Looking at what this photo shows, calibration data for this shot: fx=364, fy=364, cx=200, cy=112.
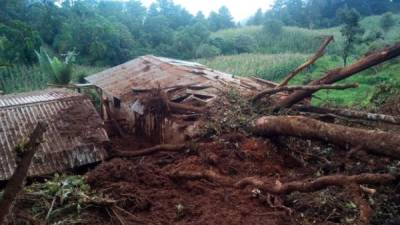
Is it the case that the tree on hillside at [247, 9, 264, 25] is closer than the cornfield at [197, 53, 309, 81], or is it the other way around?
the cornfield at [197, 53, 309, 81]

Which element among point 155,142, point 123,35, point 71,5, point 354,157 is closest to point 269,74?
point 123,35

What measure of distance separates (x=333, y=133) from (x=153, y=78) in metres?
7.62

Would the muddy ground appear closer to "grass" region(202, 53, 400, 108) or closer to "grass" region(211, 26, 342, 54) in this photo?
"grass" region(202, 53, 400, 108)

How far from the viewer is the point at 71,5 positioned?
32.3 meters

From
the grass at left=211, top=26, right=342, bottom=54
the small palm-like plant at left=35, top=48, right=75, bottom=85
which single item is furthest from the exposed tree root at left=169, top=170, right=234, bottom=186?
the grass at left=211, top=26, right=342, bottom=54

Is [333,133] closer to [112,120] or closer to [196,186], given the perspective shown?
[196,186]

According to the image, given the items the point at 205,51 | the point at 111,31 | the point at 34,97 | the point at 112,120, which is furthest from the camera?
the point at 205,51

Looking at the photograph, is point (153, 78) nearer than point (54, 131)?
No

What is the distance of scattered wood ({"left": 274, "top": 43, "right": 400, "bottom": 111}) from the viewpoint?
5.71 metres

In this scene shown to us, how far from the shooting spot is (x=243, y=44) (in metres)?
31.9

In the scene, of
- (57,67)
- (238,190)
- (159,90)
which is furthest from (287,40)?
(238,190)

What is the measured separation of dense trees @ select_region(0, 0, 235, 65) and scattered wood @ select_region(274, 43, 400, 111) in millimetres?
19261

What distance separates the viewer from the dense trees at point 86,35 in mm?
22609

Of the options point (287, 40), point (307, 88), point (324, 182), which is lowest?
point (324, 182)
